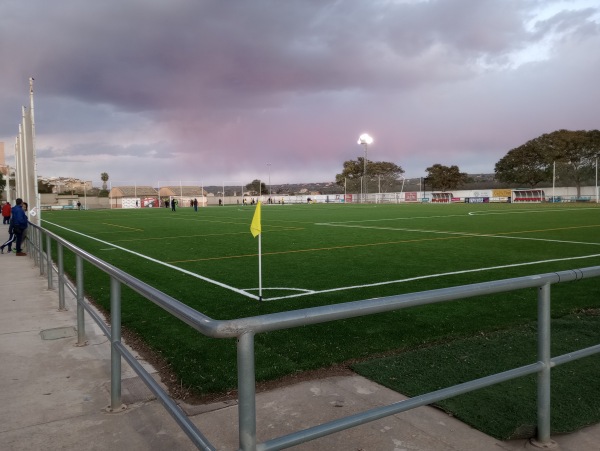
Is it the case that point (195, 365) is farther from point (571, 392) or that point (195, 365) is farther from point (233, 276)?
point (233, 276)

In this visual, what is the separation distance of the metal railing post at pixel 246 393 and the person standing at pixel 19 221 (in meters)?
15.5

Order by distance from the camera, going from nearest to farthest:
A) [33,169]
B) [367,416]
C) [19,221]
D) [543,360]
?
1. [367,416]
2. [543,360]
3. [33,169]
4. [19,221]

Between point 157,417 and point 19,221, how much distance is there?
46.2ft

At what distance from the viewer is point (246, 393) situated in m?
1.98

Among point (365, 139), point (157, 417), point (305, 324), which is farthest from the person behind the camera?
point (365, 139)

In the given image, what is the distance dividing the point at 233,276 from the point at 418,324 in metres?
5.17

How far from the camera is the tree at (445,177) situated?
104 meters

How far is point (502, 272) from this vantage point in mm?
10578

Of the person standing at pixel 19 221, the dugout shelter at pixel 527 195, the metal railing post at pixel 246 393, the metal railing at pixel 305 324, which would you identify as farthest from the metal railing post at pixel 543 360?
the dugout shelter at pixel 527 195

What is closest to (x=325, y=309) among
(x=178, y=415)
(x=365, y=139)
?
(x=178, y=415)

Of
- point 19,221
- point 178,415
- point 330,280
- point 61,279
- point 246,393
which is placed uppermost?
point 19,221

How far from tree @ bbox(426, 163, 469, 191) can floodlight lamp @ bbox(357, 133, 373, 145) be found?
25.5 meters

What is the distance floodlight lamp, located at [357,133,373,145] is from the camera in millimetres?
79625

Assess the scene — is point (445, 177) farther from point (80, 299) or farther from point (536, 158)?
point (80, 299)
